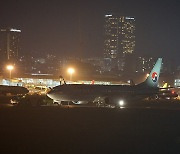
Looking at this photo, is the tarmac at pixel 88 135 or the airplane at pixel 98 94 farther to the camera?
the airplane at pixel 98 94

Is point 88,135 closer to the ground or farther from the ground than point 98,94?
closer to the ground

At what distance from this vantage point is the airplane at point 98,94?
55.8 m

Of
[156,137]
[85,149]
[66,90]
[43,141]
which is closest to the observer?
[85,149]

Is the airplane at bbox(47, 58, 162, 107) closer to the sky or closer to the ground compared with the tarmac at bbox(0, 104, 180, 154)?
closer to the sky

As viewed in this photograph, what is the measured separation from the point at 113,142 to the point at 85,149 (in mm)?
2664

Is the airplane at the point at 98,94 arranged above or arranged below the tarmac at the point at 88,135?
above

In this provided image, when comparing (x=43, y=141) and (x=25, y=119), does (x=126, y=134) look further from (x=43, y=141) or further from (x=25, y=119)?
(x=25, y=119)

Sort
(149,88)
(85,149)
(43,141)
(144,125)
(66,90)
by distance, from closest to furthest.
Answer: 1. (85,149)
2. (43,141)
3. (144,125)
4. (66,90)
5. (149,88)

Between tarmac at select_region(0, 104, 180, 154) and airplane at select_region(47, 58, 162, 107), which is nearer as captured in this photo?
tarmac at select_region(0, 104, 180, 154)

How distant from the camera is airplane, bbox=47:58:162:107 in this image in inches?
2199

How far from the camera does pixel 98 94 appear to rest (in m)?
57.5

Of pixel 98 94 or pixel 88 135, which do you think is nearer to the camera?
pixel 88 135

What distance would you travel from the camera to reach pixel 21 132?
24.0m

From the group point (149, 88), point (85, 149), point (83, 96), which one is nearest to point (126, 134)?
point (85, 149)
